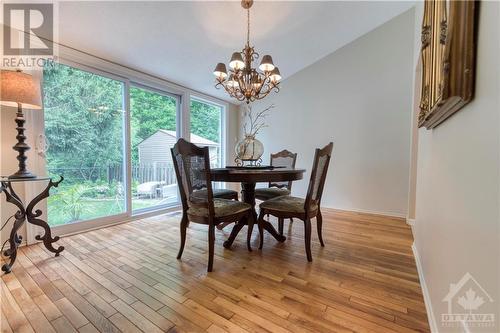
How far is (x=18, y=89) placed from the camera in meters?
1.70

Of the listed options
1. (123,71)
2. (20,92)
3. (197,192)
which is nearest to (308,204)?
(197,192)

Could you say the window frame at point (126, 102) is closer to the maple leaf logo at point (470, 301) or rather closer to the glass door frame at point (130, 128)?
the glass door frame at point (130, 128)

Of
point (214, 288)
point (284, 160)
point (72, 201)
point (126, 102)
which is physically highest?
point (126, 102)

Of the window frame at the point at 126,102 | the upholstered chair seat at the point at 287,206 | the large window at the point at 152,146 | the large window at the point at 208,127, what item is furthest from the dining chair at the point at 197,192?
the large window at the point at 208,127

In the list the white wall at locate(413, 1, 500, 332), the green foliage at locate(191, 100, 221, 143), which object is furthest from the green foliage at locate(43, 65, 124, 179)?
the white wall at locate(413, 1, 500, 332)

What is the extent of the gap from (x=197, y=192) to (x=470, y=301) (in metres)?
1.66

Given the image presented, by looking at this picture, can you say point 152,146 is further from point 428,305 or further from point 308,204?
point 428,305

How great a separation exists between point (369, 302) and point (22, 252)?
9.65 feet

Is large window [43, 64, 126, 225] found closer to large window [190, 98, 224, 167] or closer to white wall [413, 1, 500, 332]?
large window [190, 98, 224, 167]

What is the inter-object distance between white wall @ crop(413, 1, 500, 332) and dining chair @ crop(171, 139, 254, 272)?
4.52ft

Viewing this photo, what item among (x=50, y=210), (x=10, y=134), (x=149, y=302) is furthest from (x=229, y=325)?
(x=10, y=134)

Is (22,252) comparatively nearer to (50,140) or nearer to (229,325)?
(50,140)

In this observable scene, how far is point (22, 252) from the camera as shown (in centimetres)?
205

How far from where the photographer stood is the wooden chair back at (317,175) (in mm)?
1849
